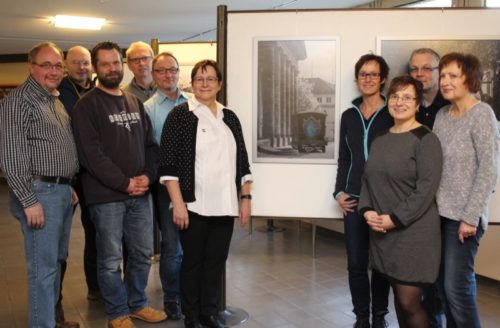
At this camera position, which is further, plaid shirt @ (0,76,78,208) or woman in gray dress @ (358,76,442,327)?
plaid shirt @ (0,76,78,208)

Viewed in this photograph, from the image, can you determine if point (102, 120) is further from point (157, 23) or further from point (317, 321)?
point (157, 23)

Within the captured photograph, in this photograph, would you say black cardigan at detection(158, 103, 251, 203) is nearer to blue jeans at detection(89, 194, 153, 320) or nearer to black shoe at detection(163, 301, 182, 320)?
blue jeans at detection(89, 194, 153, 320)

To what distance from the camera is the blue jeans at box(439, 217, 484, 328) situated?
2.13 m

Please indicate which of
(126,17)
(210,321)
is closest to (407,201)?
(210,321)

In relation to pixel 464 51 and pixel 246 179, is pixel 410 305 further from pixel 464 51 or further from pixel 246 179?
pixel 464 51

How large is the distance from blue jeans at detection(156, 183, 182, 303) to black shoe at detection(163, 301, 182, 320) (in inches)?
3.3

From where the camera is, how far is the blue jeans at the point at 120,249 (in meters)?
2.68

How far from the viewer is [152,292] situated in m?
3.64

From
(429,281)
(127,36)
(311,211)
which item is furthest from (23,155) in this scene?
(127,36)

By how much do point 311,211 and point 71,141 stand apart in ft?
4.68

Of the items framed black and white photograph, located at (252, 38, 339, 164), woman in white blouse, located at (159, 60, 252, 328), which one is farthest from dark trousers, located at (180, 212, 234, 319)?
framed black and white photograph, located at (252, 38, 339, 164)

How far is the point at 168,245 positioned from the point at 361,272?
1208 mm

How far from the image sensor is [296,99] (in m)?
2.73

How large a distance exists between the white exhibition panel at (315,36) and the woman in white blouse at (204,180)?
154mm
